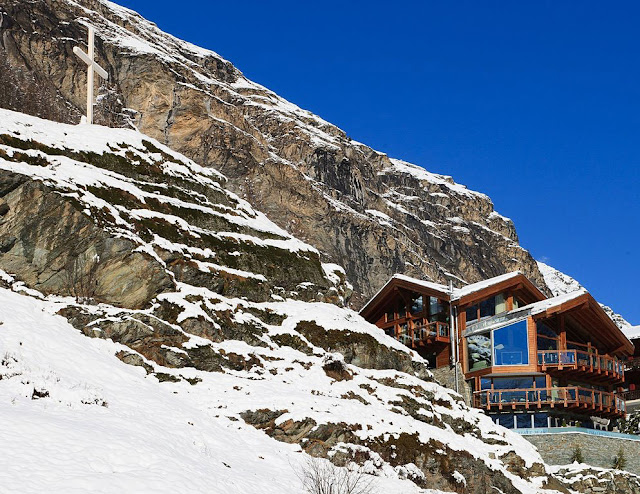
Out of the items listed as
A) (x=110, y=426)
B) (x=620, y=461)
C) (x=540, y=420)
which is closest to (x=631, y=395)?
(x=540, y=420)

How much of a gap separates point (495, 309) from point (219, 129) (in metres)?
54.7

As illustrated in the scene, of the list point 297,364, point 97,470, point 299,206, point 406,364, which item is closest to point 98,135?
point 297,364

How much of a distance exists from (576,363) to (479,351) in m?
6.04

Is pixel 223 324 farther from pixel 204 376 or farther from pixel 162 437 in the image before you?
pixel 162 437

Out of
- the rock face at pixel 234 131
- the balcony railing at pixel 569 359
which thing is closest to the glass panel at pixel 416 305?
the balcony railing at pixel 569 359

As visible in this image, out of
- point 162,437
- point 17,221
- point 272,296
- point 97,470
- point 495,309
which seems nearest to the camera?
point 97,470

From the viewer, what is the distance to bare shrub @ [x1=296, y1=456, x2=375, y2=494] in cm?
1909

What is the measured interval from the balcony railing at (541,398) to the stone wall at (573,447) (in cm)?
297

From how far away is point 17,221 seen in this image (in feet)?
98.2

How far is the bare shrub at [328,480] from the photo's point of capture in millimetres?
19094

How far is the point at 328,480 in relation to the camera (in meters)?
19.7

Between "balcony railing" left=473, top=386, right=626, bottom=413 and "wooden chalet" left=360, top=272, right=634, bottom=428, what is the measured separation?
0.20 feet

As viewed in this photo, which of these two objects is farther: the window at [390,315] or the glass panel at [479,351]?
the window at [390,315]

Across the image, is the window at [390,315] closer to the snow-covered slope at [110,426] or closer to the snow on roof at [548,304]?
the snow on roof at [548,304]
